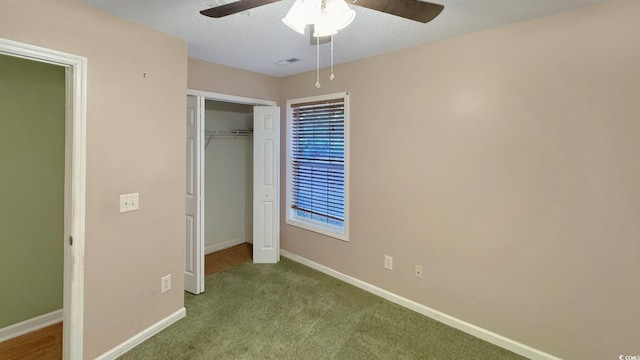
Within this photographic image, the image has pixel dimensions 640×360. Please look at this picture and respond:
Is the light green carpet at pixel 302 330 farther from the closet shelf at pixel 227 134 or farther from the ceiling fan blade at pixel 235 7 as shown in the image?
the ceiling fan blade at pixel 235 7

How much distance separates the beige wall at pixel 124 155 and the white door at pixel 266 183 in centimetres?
122

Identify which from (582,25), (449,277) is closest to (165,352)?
(449,277)

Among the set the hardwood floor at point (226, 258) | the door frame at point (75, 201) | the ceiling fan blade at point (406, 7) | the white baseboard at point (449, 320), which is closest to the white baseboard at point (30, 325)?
the door frame at point (75, 201)

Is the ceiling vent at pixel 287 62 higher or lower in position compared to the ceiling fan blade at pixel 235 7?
higher

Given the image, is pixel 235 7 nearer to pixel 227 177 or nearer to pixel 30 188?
pixel 30 188

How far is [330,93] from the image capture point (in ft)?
10.6

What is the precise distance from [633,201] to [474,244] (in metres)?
0.95

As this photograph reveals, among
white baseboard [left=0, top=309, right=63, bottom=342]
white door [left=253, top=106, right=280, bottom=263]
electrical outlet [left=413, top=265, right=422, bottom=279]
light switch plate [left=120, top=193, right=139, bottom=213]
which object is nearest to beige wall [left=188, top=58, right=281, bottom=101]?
white door [left=253, top=106, right=280, bottom=263]

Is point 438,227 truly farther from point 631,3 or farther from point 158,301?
point 158,301

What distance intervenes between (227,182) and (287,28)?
106 inches

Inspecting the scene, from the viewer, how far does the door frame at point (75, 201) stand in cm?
179

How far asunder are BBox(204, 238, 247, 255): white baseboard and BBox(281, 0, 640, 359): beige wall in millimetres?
2380

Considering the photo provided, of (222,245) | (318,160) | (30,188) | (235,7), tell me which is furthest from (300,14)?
(222,245)

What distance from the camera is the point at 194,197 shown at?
9.55 ft
